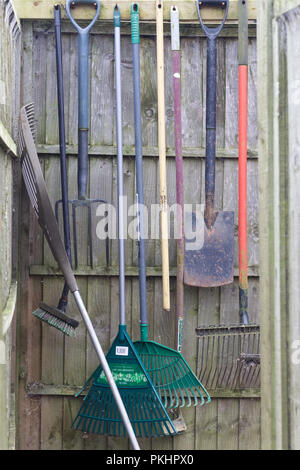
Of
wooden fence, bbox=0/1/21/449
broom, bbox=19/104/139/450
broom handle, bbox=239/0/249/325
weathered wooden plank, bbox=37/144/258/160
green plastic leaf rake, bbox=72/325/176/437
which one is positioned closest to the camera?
wooden fence, bbox=0/1/21/449

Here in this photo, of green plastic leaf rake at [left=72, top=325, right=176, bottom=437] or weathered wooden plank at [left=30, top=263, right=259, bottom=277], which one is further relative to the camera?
weathered wooden plank at [left=30, top=263, right=259, bottom=277]

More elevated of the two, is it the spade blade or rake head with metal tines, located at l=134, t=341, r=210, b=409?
the spade blade

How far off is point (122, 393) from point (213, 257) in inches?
31.9

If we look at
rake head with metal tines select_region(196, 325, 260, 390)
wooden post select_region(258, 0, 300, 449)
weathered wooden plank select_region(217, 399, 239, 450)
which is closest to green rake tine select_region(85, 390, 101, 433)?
rake head with metal tines select_region(196, 325, 260, 390)

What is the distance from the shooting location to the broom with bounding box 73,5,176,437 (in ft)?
8.59

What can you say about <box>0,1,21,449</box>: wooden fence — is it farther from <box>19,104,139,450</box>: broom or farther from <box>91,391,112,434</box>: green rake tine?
<box>91,391,112,434</box>: green rake tine

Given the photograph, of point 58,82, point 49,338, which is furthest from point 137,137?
point 49,338

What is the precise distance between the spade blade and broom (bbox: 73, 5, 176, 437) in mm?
354

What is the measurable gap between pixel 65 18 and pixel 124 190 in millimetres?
943

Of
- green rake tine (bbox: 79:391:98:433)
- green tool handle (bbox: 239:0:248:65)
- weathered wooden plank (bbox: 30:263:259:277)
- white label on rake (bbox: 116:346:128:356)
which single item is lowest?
green rake tine (bbox: 79:391:98:433)

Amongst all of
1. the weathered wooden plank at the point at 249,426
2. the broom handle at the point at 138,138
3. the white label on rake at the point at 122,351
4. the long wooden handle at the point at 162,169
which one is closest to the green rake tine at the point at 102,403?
the white label on rake at the point at 122,351

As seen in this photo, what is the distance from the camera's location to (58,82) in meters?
2.77

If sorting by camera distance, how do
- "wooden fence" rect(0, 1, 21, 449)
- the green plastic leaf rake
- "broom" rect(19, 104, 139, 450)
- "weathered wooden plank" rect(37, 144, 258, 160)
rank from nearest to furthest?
1. "wooden fence" rect(0, 1, 21, 449)
2. "broom" rect(19, 104, 139, 450)
3. the green plastic leaf rake
4. "weathered wooden plank" rect(37, 144, 258, 160)

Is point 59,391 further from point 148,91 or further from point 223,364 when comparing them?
point 148,91
